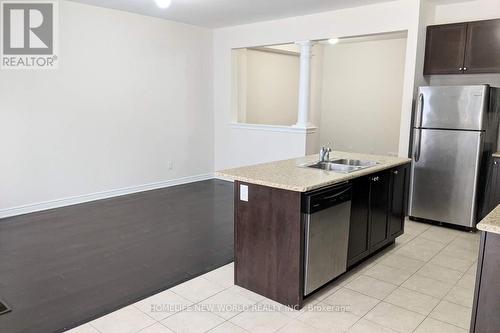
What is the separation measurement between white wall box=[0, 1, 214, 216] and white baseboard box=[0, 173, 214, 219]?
0.03 meters

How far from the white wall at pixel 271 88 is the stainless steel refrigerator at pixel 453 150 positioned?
3.74 metres

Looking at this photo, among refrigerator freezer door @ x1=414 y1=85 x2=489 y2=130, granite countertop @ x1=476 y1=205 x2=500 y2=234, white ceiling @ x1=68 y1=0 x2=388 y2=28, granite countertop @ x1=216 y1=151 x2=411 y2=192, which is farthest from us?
white ceiling @ x1=68 y1=0 x2=388 y2=28

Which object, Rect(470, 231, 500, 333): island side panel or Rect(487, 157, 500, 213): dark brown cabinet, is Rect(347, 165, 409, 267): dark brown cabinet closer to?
Rect(487, 157, 500, 213): dark brown cabinet

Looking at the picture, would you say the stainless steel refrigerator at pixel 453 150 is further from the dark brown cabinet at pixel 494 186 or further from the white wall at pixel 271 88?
the white wall at pixel 271 88

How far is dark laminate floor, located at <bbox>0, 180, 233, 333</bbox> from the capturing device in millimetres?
2631

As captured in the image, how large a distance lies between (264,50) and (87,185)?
4.22 m

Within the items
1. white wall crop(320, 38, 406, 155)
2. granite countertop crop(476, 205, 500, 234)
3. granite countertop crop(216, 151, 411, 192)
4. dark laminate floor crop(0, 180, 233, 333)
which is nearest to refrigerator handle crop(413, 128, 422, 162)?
granite countertop crop(216, 151, 411, 192)

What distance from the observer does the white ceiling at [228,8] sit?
4.72 m

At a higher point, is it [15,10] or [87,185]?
[15,10]

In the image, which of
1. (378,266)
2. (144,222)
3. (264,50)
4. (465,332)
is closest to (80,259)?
(144,222)

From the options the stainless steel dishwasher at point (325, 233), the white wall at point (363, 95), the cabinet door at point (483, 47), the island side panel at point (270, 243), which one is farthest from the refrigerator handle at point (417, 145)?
the white wall at point (363, 95)

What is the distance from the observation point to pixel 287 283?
264 cm

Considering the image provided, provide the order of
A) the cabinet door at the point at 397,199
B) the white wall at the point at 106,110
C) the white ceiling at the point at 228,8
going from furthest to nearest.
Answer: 1. the white ceiling at the point at 228,8
2. the white wall at the point at 106,110
3. the cabinet door at the point at 397,199

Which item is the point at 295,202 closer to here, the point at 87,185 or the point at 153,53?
the point at 87,185
